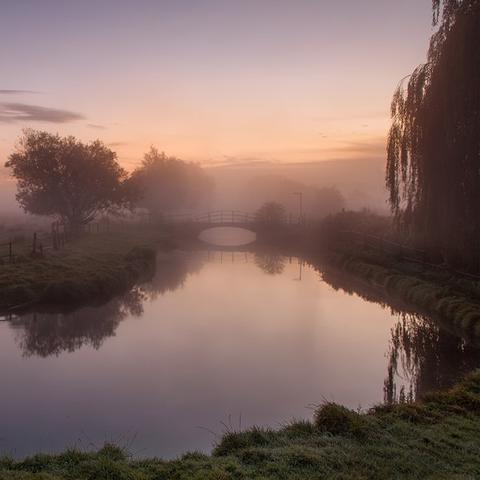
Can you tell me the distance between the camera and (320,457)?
341 inches

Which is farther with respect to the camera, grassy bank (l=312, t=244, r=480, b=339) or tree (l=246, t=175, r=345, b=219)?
tree (l=246, t=175, r=345, b=219)

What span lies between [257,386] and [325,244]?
126 feet

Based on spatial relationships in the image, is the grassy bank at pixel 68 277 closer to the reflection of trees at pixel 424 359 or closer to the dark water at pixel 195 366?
the dark water at pixel 195 366

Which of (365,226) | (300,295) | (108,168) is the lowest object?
(300,295)

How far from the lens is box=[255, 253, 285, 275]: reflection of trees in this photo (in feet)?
137

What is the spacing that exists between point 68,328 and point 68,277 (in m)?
6.74

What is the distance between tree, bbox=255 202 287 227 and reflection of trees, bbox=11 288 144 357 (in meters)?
45.9

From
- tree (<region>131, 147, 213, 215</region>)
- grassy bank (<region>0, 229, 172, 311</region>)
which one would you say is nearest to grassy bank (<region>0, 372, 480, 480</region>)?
grassy bank (<region>0, 229, 172, 311</region>)

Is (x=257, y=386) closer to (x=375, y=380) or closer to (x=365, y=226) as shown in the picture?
(x=375, y=380)

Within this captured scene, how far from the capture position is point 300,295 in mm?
30344

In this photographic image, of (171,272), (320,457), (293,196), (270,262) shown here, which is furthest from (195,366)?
(293,196)

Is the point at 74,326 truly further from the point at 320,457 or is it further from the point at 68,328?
the point at 320,457

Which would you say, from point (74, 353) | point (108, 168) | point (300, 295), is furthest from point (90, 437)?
point (108, 168)

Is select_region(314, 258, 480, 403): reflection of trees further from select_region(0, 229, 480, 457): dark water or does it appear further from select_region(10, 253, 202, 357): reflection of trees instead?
select_region(10, 253, 202, 357): reflection of trees
